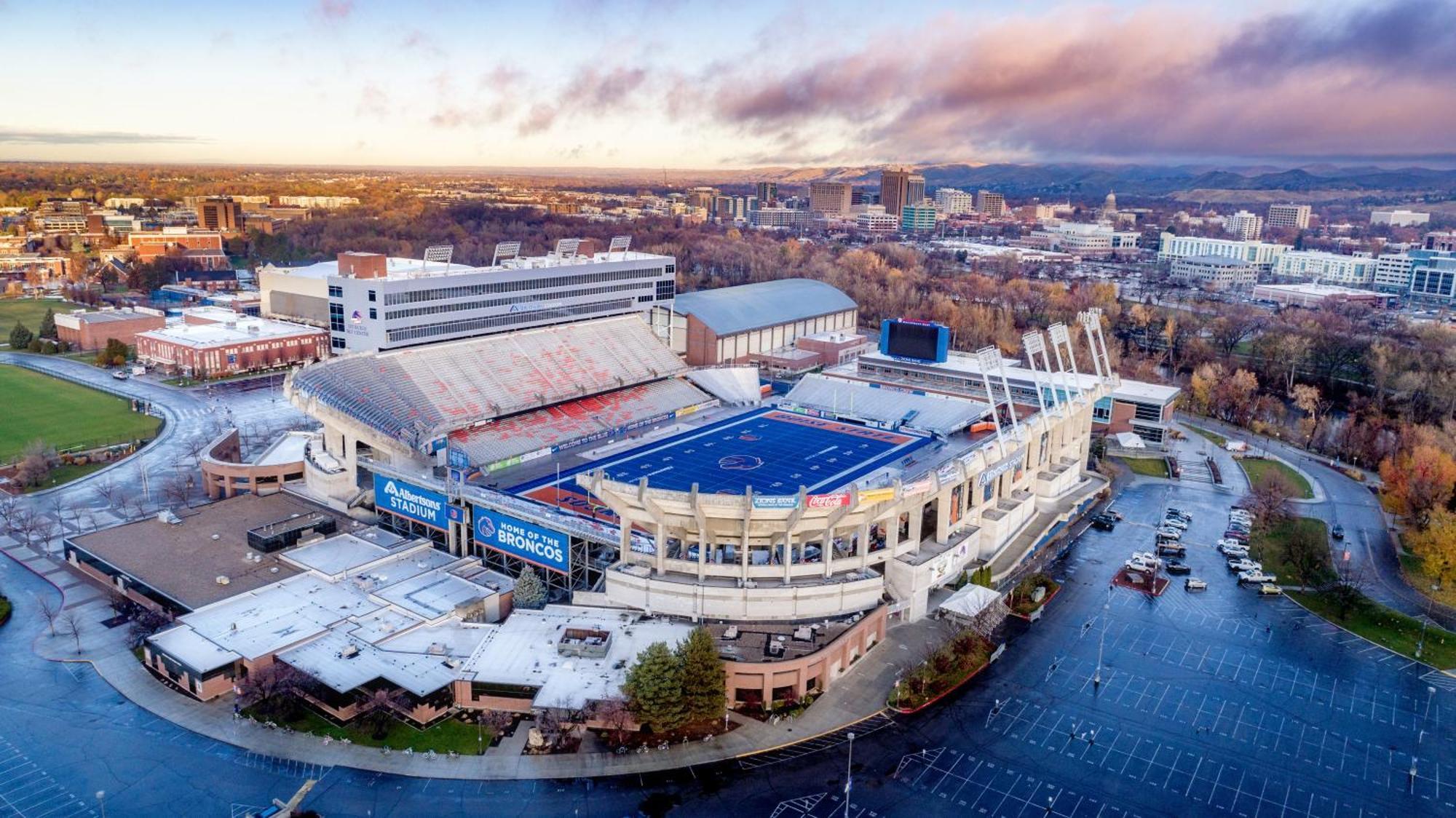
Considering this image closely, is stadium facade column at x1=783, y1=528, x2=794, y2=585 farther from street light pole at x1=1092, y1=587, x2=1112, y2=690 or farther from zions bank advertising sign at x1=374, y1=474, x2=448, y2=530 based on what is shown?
zions bank advertising sign at x1=374, y1=474, x2=448, y2=530

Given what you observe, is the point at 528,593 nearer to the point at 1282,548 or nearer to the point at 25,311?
the point at 1282,548

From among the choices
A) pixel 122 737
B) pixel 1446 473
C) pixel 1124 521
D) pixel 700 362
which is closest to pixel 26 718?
pixel 122 737

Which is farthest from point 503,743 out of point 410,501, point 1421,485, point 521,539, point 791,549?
point 1421,485

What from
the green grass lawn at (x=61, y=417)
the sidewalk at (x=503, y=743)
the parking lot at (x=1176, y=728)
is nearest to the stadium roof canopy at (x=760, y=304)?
the green grass lawn at (x=61, y=417)

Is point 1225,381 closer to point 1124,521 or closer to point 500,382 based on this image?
point 1124,521

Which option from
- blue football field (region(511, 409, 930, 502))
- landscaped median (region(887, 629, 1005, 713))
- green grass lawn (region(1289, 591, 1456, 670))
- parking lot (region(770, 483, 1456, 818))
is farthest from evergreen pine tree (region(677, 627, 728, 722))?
green grass lawn (region(1289, 591, 1456, 670))

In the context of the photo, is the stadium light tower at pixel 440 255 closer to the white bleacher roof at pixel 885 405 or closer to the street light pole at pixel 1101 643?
the white bleacher roof at pixel 885 405
